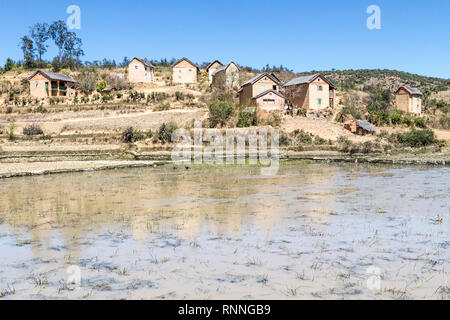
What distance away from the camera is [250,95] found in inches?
2105

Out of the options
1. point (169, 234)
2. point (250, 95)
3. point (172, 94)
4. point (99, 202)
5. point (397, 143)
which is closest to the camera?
point (169, 234)

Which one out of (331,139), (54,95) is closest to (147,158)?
(331,139)

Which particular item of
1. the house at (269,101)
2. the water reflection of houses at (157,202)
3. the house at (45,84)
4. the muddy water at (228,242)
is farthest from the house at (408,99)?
the muddy water at (228,242)

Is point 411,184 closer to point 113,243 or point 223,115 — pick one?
point 113,243

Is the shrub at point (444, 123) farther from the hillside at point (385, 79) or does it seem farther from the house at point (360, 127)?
the hillside at point (385, 79)

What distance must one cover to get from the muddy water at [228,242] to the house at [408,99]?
47.1m

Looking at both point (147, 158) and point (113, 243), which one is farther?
point (147, 158)

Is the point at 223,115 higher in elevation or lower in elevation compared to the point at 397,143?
higher

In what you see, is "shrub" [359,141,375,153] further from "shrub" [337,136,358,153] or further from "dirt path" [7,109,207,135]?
"dirt path" [7,109,207,135]

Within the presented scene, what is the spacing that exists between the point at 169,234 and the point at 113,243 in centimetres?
132

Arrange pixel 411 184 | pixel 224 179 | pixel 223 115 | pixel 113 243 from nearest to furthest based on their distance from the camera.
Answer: pixel 113 243, pixel 411 184, pixel 224 179, pixel 223 115

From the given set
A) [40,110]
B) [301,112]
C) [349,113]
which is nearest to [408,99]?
[349,113]

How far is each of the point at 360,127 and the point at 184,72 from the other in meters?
33.4

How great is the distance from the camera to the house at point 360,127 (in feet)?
143
